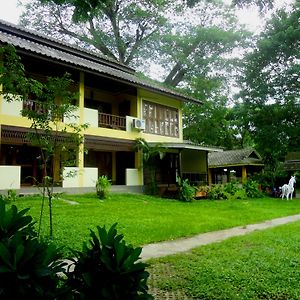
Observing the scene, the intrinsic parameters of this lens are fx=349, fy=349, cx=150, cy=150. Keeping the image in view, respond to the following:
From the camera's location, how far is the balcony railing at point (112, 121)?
18.7 metres

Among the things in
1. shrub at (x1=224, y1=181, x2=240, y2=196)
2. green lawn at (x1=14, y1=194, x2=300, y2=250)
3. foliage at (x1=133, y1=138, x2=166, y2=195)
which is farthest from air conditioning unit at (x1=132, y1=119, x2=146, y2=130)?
shrub at (x1=224, y1=181, x2=240, y2=196)

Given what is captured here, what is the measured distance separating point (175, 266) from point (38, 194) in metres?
9.60

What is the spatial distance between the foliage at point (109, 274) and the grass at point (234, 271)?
92.9 inches

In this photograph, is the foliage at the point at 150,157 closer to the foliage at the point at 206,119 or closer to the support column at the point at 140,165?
the support column at the point at 140,165

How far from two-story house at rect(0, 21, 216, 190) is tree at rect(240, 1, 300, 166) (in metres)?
7.42

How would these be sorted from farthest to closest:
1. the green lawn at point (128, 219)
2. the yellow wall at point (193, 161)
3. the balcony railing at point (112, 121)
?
the yellow wall at point (193, 161)
the balcony railing at point (112, 121)
the green lawn at point (128, 219)

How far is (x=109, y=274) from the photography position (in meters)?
2.28

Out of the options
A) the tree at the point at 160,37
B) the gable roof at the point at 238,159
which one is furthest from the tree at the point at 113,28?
the gable roof at the point at 238,159

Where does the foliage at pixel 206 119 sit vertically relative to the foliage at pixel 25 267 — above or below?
above

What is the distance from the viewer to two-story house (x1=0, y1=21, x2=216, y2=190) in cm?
1428

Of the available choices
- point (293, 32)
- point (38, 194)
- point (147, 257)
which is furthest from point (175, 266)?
point (293, 32)

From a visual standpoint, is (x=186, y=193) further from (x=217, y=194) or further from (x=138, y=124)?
(x=138, y=124)

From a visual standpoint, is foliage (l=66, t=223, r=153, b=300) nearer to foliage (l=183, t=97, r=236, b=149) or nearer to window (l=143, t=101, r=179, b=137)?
window (l=143, t=101, r=179, b=137)

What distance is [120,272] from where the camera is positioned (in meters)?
2.26
